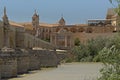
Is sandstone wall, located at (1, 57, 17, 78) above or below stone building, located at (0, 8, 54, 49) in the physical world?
below

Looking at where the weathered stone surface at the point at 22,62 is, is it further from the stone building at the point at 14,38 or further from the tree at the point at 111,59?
the tree at the point at 111,59

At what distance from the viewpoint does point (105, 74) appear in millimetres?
6344

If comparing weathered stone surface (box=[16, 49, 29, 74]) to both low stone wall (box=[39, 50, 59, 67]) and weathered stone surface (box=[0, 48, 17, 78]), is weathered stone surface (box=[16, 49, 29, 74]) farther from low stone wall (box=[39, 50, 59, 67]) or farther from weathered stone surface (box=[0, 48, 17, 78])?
low stone wall (box=[39, 50, 59, 67])

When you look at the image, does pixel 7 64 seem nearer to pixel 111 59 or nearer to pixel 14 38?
pixel 111 59

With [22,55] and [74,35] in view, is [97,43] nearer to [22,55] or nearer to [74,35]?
[74,35]

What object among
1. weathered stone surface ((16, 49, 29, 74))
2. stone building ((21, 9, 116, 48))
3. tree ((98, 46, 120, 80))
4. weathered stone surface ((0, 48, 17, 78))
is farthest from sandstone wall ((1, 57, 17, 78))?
stone building ((21, 9, 116, 48))

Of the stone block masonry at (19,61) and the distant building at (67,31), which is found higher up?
the distant building at (67,31)

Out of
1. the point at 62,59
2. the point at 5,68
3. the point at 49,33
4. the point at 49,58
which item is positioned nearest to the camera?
the point at 5,68

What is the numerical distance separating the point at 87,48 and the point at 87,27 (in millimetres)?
24617

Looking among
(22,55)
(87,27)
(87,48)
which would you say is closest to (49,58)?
(22,55)

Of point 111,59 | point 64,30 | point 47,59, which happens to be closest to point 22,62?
point 47,59

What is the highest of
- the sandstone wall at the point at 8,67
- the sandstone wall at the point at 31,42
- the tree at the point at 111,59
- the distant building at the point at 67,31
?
the distant building at the point at 67,31

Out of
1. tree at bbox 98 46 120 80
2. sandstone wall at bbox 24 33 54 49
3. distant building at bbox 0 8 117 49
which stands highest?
distant building at bbox 0 8 117 49

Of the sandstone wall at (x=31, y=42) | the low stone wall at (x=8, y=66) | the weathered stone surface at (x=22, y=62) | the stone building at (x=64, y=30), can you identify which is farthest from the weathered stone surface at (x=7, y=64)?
the stone building at (x=64, y=30)
